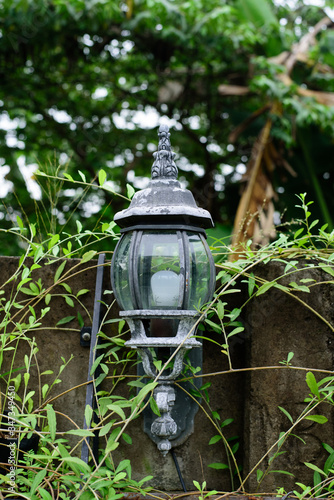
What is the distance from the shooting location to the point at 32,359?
1.69m

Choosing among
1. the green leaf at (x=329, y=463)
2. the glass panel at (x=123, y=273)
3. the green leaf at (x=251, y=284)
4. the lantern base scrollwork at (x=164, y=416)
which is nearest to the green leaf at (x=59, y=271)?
the glass panel at (x=123, y=273)

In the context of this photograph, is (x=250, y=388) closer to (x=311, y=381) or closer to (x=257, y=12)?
(x=311, y=381)

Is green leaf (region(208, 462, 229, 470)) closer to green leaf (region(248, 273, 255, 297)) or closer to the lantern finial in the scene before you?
green leaf (region(248, 273, 255, 297))

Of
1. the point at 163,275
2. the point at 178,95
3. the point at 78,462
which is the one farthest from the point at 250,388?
the point at 178,95

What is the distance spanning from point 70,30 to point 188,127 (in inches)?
80.0

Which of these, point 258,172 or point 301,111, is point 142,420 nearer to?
point 258,172

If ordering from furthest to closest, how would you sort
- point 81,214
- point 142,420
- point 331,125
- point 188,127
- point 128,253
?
point 188,127 → point 81,214 → point 331,125 → point 142,420 → point 128,253

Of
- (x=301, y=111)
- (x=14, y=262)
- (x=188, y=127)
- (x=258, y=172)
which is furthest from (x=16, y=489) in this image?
(x=188, y=127)

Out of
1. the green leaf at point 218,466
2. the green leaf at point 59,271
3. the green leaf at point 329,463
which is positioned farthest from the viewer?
the green leaf at point 59,271

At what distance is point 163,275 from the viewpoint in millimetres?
1355

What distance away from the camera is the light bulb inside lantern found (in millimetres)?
1353

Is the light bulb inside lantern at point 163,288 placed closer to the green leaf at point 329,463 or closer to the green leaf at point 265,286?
the green leaf at point 265,286

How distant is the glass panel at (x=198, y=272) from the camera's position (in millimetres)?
1366

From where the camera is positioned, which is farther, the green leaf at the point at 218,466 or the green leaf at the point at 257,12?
the green leaf at the point at 257,12
